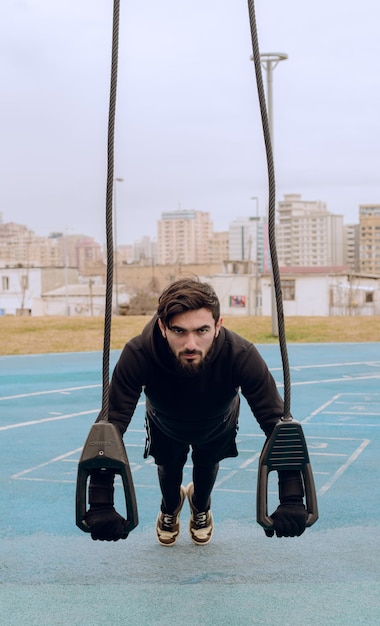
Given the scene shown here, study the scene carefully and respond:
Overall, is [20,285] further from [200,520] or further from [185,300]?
[185,300]

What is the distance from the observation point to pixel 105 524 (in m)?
3.25

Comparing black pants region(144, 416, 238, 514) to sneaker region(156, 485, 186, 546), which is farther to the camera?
sneaker region(156, 485, 186, 546)

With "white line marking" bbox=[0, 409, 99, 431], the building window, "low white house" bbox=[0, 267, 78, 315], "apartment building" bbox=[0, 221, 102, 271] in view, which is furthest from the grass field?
"apartment building" bbox=[0, 221, 102, 271]

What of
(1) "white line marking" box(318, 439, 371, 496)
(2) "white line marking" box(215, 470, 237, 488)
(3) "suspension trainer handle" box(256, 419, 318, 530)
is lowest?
(2) "white line marking" box(215, 470, 237, 488)

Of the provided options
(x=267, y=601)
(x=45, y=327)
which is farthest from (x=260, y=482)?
(x=45, y=327)

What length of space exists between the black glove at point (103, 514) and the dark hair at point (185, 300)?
693 mm

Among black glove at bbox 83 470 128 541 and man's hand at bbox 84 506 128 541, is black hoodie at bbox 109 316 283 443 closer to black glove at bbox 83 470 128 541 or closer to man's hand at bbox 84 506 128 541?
black glove at bbox 83 470 128 541

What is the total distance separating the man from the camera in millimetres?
3262

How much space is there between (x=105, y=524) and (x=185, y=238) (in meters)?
137

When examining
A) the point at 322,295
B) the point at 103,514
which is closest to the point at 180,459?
the point at 103,514

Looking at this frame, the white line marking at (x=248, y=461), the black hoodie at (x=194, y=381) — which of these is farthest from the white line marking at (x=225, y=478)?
the black hoodie at (x=194, y=381)

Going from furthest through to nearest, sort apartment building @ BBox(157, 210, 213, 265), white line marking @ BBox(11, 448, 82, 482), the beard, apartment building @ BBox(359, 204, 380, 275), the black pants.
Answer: apartment building @ BBox(157, 210, 213, 265) → apartment building @ BBox(359, 204, 380, 275) → white line marking @ BBox(11, 448, 82, 482) → the black pants → the beard

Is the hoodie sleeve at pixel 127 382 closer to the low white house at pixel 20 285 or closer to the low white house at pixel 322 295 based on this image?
the low white house at pixel 322 295

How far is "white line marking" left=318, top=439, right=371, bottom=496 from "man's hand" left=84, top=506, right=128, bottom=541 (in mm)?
3044
